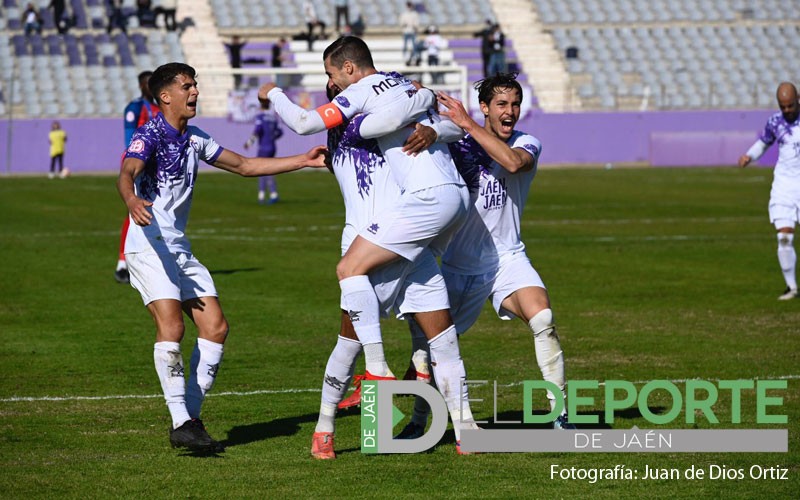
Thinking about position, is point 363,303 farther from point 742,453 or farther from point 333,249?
point 333,249

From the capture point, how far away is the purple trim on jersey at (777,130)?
14.4 metres

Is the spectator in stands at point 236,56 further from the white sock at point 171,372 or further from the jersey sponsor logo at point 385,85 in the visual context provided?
the jersey sponsor logo at point 385,85

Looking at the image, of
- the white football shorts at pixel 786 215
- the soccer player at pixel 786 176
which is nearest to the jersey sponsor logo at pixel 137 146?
the soccer player at pixel 786 176

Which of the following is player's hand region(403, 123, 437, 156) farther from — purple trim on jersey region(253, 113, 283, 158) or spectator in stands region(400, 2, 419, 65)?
spectator in stands region(400, 2, 419, 65)

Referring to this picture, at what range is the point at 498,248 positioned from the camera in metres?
7.90

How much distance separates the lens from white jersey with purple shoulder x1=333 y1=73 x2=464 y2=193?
6848mm

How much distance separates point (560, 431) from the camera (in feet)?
24.2

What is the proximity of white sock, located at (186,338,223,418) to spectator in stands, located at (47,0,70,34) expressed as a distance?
134 ft

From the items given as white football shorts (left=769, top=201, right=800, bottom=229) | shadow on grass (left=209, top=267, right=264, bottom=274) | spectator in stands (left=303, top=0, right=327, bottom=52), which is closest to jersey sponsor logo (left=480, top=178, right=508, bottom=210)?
white football shorts (left=769, top=201, right=800, bottom=229)

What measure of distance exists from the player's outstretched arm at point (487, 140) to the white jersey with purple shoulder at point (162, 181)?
5.13 ft

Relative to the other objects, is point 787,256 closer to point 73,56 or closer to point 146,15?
point 73,56

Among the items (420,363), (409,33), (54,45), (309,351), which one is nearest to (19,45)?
(54,45)

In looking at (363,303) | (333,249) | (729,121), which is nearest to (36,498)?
(363,303)

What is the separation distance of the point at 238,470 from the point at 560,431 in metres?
1.86
